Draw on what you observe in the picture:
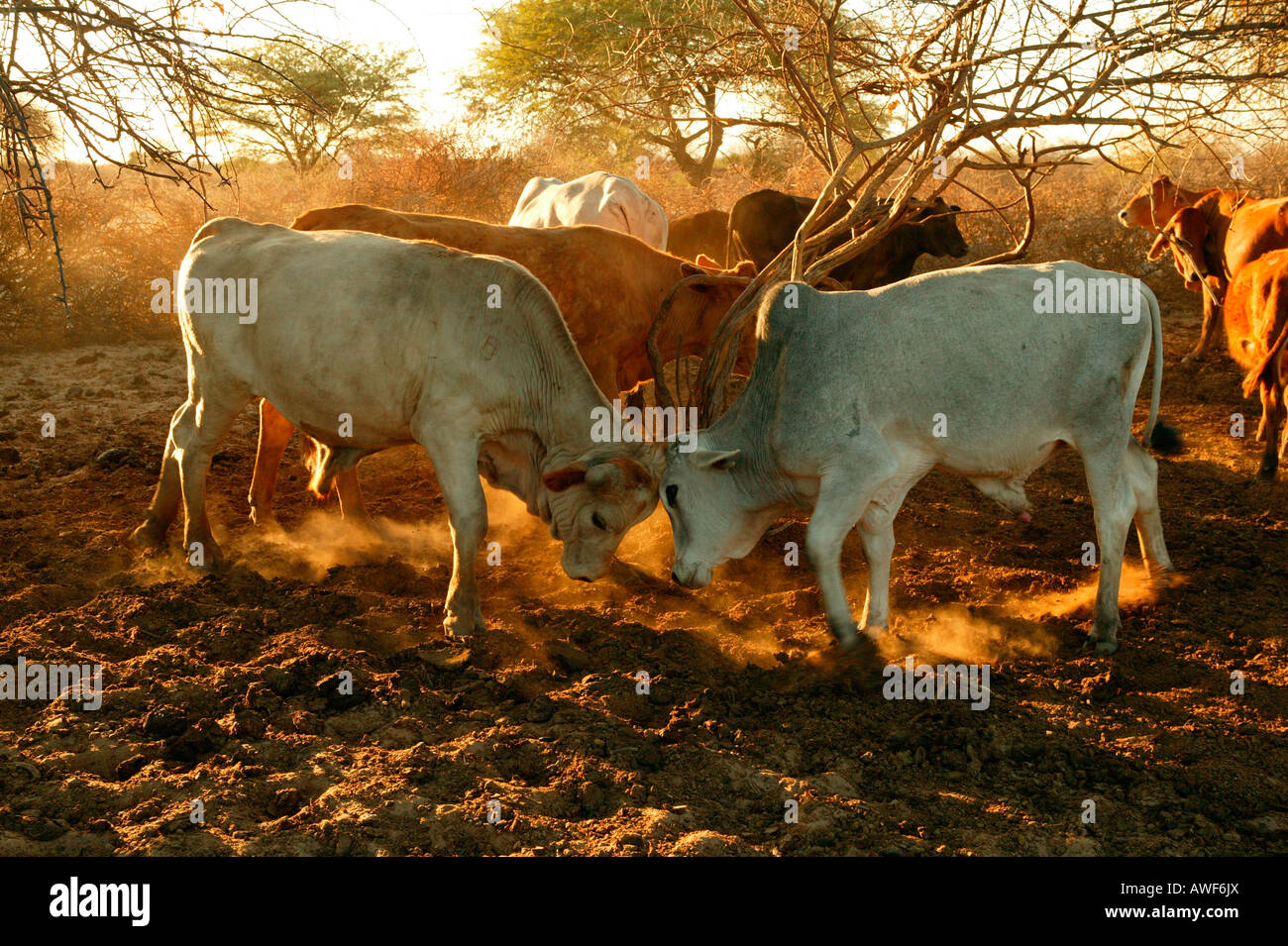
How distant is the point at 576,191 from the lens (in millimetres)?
11859

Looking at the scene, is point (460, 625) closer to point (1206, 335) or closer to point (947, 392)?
point (947, 392)

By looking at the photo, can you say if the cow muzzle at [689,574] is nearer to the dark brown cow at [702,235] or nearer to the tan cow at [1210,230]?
the tan cow at [1210,230]

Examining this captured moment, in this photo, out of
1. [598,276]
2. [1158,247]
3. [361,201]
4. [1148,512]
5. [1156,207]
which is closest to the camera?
[1148,512]

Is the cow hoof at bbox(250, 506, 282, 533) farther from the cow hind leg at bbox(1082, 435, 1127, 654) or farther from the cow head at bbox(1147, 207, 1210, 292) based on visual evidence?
the cow head at bbox(1147, 207, 1210, 292)

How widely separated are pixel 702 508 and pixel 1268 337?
4.86 metres

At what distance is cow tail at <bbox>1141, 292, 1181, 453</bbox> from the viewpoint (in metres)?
4.90

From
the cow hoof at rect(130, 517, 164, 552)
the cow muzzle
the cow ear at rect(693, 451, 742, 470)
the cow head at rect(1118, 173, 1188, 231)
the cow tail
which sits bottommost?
the cow muzzle

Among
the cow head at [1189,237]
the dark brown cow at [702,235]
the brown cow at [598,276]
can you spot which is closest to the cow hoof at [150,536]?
the brown cow at [598,276]

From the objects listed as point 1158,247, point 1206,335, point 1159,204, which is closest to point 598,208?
point 1206,335

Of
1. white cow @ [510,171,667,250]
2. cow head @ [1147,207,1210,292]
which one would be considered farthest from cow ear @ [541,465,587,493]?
cow head @ [1147,207,1210,292]

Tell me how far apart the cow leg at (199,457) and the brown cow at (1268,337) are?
21.5 ft

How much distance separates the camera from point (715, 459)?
493cm

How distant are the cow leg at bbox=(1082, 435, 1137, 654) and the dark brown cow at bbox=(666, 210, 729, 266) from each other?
9392 mm

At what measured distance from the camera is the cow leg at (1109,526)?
4.77 meters
